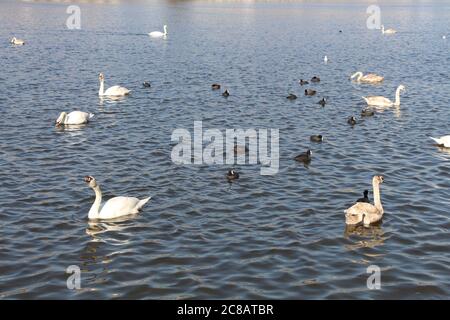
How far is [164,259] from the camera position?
1655 centimetres

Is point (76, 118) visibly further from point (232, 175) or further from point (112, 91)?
point (232, 175)

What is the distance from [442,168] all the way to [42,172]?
16261 millimetres

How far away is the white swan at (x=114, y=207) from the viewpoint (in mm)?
19234

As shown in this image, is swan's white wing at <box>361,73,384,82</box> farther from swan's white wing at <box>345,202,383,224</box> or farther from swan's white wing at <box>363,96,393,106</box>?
swan's white wing at <box>345,202,383,224</box>

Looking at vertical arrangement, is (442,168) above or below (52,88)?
below

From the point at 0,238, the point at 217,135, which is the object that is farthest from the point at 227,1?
the point at 0,238

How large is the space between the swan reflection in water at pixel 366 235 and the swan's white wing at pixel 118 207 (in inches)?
272

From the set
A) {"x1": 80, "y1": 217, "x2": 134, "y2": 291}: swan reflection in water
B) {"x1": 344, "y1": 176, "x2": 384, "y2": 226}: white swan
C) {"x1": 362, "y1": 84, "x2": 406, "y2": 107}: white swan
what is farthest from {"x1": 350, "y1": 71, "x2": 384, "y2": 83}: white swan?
{"x1": 80, "y1": 217, "x2": 134, "y2": 291}: swan reflection in water

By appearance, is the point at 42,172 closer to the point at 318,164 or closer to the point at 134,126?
the point at 134,126

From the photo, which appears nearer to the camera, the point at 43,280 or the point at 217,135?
the point at 43,280

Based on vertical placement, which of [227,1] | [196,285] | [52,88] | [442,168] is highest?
[227,1]

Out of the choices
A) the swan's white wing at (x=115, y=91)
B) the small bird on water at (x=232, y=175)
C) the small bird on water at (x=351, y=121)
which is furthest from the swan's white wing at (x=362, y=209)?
the swan's white wing at (x=115, y=91)

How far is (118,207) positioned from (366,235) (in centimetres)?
787

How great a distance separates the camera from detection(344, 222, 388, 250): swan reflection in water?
1768 cm
